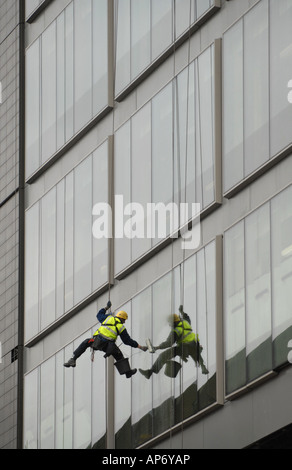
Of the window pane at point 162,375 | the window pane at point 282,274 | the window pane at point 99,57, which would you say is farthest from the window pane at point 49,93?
the window pane at point 282,274

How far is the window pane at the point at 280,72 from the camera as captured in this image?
36.9 meters

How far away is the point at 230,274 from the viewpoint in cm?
3891

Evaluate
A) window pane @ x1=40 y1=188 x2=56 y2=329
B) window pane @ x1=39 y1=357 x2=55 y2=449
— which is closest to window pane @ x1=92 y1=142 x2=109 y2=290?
window pane @ x1=40 y1=188 x2=56 y2=329

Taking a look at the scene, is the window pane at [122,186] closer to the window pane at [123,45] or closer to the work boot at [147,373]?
the window pane at [123,45]

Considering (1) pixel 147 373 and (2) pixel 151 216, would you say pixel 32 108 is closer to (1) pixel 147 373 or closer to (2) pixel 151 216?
(2) pixel 151 216

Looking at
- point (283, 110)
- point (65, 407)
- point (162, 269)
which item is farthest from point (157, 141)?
point (65, 407)

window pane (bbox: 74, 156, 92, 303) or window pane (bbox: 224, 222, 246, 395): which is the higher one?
window pane (bbox: 74, 156, 92, 303)

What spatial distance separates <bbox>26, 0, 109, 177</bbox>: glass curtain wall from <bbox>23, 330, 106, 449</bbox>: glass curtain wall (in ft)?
25.3

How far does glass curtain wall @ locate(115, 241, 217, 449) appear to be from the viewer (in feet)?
130

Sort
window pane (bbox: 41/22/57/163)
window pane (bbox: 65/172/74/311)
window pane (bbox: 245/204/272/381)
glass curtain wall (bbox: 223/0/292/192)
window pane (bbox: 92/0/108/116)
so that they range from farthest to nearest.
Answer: window pane (bbox: 41/22/57/163) < window pane (bbox: 65/172/74/311) < window pane (bbox: 92/0/108/116) < glass curtain wall (bbox: 223/0/292/192) < window pane (bbox: 245/204/272/381)

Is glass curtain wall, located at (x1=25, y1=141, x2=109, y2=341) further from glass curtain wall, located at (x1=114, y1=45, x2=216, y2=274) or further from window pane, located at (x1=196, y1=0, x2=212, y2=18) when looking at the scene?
window pane, located at (x1=196, y1=0, x2=212, y2=18)

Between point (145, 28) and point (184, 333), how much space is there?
33.5 feet

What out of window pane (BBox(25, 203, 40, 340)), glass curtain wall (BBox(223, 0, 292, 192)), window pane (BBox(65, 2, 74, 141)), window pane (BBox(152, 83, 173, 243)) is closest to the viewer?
glass curtain wall (BBox(223, 0, 292, 192))
